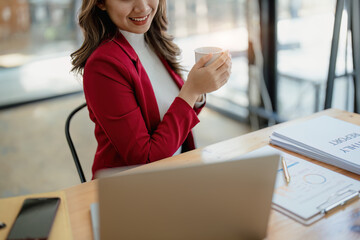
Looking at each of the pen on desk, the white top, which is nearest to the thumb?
the white top

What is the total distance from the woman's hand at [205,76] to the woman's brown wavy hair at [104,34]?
0.99 feet

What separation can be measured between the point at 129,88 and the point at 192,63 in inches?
84.7

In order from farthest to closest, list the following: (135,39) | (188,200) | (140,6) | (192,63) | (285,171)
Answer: (192,63) → (135,39) → (140,6) → (285,171) → (188,200)

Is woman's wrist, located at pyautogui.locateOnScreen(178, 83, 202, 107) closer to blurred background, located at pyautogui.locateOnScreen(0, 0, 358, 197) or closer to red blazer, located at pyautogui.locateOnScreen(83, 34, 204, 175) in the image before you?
red blazer, located at pyautogui.locateOnScreen(83, 34, 204, 175)

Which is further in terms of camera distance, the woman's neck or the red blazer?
the woman's neck

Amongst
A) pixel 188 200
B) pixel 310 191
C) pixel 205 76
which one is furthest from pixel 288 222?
pixel 205 76

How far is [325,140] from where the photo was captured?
1188mm

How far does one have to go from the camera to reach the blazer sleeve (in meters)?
1.23

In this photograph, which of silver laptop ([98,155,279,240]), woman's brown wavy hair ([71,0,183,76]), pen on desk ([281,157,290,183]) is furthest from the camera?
woman's brown wavy hair ([71,0,183,76])

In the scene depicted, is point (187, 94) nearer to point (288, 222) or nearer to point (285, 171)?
point (285, 171)

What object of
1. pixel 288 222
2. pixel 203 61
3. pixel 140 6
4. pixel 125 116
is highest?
pixel 140 6

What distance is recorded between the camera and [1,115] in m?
3.60

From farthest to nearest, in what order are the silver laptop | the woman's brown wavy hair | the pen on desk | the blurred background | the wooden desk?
the blurred background
the woman's brown wavy hair
the pen on desk
the wooden desk
the silver laptop

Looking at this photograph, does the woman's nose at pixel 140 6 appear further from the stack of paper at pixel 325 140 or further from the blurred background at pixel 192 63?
the blurred background at pixel 192 63
